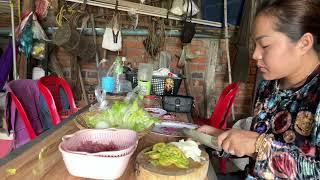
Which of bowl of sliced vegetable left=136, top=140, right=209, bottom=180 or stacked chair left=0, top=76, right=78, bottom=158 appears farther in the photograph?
stacked chair left=0, top=76, right=78, bottom=158

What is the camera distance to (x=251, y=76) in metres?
3.48

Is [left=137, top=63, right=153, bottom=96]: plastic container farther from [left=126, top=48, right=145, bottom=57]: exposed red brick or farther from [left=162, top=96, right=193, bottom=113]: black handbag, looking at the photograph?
[left=126, top=48, right=145, bottom=57]: exposed red brick

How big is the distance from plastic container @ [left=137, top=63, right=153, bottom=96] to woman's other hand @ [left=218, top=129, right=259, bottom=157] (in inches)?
40.9

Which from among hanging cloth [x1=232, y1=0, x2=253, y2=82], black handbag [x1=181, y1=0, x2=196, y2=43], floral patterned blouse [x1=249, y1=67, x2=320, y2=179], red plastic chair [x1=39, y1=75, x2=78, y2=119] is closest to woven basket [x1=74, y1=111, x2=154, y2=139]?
floral patterned blouse [x1=249, y1=67, x2=320, y2=179]

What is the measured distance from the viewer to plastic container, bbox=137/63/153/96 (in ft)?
6.81

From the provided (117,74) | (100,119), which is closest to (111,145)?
(100,119)

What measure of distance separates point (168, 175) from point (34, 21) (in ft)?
9.29

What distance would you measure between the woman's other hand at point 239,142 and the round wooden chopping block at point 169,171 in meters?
0.12

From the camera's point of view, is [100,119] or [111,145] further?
[100,119]

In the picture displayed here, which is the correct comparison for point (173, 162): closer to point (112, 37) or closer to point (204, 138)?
point (204, 138)

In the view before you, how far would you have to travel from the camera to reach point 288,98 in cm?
118

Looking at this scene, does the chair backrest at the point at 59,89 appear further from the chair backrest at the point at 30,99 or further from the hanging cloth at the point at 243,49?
the hanging cloth at the point at 243,49

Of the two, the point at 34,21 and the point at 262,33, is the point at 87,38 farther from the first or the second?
the point at 262,33

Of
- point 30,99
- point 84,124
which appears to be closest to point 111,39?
point 30,99
